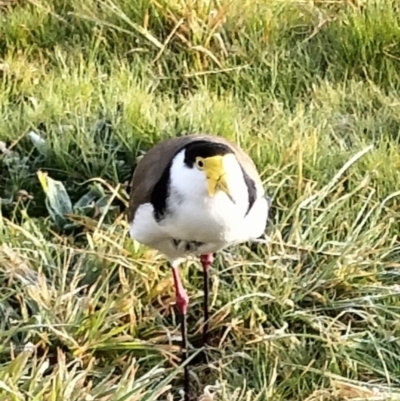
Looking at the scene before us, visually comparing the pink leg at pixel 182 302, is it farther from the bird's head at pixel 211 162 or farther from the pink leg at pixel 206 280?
the bird's head at pixel 211 162

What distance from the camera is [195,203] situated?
2.24 m

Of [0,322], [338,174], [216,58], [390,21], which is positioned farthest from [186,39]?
[0,322]

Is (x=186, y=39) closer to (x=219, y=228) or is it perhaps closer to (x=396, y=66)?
(x=396, y=66)

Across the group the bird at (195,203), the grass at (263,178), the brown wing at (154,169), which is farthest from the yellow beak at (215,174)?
the grass at (263,178)

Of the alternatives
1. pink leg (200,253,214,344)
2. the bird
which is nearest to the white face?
the bird

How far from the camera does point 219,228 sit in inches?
89.7

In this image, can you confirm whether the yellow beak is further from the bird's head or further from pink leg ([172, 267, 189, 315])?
pink leg ([172, 267, 189, 315])

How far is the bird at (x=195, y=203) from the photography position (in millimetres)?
2236

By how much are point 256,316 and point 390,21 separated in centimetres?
160

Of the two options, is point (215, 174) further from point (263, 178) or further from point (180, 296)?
point (263, 178)

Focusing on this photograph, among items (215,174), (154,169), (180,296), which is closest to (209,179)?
(215,174)

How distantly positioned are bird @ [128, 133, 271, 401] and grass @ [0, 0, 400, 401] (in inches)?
8.5

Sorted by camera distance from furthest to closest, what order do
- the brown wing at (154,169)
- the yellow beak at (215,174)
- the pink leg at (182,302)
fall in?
the pink leg at (182,302) < the brown wing at (154,169) < the yellow beak at (215,174)

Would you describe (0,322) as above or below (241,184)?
below
